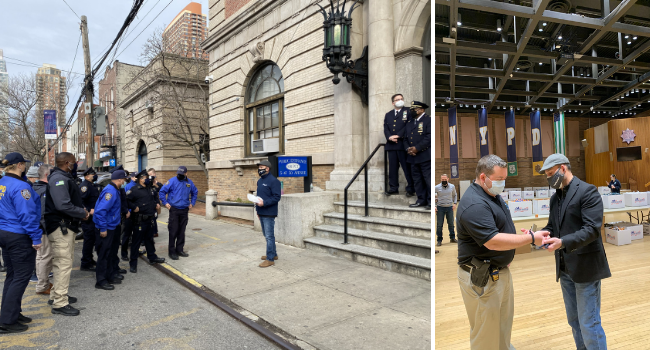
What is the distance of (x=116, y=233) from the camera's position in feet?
20.1

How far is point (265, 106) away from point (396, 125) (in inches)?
276

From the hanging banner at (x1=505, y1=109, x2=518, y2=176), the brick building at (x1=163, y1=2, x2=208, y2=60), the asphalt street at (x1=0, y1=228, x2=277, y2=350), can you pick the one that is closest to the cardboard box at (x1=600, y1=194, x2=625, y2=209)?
the asphalt street at (x1=0, y1=228, x2=277, y2=350)

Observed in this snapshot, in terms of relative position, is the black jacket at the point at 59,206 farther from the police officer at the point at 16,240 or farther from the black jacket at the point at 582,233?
the black jacket at the point at 582,233

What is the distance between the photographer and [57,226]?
16.2 ft

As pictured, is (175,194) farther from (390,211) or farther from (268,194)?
(390,211)

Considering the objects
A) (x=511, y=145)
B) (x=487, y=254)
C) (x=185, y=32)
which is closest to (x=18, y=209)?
(x=487, y=254)

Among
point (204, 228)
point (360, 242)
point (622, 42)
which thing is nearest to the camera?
point (360, 242)

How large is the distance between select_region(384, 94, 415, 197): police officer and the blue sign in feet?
9.60

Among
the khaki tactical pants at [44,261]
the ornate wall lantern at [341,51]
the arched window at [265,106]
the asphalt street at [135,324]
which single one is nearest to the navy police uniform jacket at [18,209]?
the khaki tactical pants at [44,261]

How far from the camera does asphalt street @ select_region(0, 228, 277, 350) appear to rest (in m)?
3.79

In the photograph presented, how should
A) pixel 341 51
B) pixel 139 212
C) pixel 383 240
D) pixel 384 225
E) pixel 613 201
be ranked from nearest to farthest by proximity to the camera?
pixel 383 240 < pixel 139 212 < pixel 384 225 < pixel 341 51 < pixel 613 201

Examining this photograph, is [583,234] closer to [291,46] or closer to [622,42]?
[291,46]

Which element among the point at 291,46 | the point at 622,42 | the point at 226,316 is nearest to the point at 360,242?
the point at 226,316

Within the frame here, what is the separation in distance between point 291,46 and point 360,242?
7.11 metres
